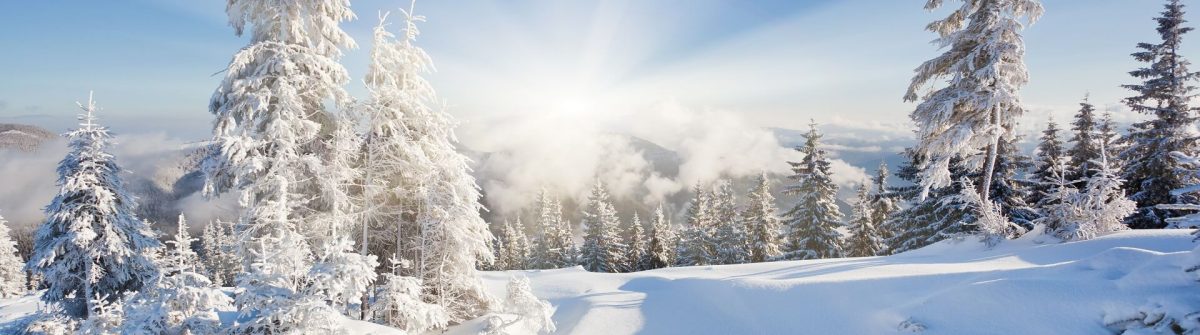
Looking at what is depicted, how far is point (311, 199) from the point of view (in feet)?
34.7

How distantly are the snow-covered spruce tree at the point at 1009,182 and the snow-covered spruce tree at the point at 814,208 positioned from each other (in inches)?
294

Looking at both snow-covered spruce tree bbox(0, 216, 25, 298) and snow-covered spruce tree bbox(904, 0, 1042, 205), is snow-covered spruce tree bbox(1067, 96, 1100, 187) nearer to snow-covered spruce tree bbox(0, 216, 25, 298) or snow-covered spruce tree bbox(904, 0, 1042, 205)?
snow-covered spruce tree bbox(904, 0, 1042, 205)

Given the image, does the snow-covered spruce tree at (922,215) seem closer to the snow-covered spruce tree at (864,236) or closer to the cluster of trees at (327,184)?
the snow-covered spruce tree at (864,236)

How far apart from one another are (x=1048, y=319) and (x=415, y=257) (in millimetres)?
12149

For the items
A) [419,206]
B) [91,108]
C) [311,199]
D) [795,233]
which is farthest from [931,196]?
[91,108]

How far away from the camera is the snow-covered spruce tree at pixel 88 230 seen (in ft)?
44.9

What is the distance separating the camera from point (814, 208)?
28.8 metres

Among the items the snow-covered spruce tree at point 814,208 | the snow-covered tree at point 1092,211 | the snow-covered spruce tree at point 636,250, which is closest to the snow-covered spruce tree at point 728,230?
the snow-covered spruce tree at point 814,208

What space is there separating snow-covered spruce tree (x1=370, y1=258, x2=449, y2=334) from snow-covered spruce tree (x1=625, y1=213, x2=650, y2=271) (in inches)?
1314

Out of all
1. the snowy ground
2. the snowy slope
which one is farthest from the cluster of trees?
the snowy slope

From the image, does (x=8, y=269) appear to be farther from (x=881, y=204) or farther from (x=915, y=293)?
(x=881, y=204)

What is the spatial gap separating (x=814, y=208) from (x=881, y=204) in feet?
28.7

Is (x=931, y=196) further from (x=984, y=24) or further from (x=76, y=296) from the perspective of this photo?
(x=76, y=296)

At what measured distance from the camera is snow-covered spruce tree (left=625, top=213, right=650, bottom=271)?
42969mm
